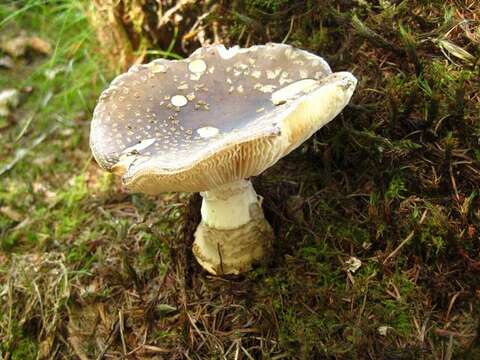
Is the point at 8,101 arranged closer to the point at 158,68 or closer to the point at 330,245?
the point at 158,68

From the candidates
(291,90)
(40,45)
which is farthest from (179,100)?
(40,45)

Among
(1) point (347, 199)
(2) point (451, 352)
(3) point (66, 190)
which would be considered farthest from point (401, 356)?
(3) point (66, 190)

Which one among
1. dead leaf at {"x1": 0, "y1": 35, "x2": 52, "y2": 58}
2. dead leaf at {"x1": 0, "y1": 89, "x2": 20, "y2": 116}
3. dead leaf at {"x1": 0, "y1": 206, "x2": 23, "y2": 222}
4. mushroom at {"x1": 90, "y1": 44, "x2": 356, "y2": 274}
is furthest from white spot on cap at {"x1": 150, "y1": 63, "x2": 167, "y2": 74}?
dead leaf at {"x1": 0, "y1": 35, "x2": 52, "y2": 58}

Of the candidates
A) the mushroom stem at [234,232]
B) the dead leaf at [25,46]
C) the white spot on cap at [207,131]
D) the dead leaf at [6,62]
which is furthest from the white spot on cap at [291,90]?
the dead leaf at [6,62]

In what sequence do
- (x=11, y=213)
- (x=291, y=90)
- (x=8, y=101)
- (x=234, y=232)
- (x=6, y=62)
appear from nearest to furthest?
(x=291, y=90) → (x=234, y=232) → (x=11, y=213) → (x=8, y=101) → (x=6, y=62)

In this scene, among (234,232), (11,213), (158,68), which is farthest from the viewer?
(11,213)

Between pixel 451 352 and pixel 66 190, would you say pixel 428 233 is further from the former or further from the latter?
pixel 66 190

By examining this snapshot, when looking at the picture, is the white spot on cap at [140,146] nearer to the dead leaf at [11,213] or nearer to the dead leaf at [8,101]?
the dead leaf at [11,213]
